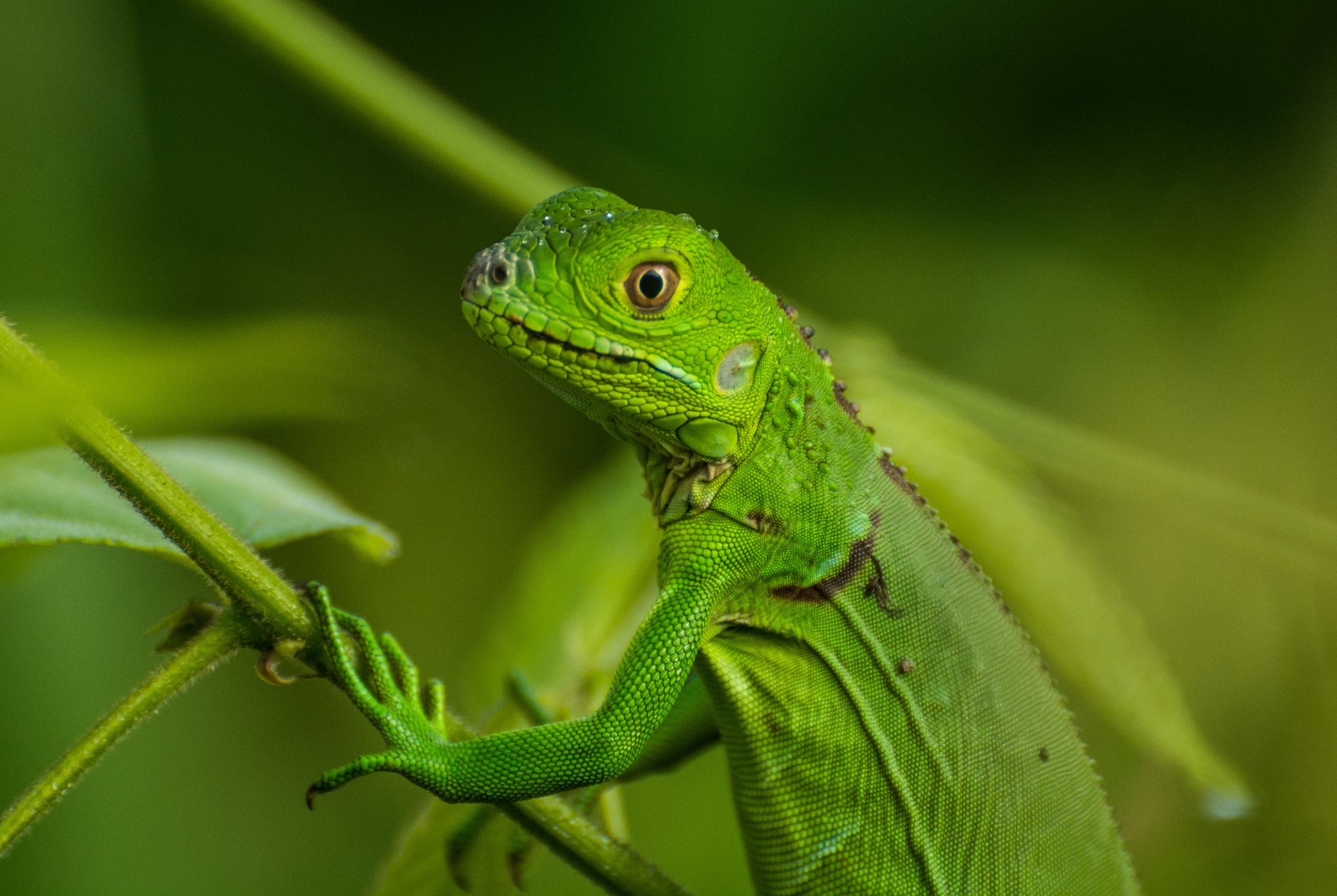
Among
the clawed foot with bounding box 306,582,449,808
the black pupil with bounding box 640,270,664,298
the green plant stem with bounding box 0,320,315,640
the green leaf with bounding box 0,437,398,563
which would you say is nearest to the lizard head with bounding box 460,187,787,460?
the black pupil with bounding box 640,270,664,298

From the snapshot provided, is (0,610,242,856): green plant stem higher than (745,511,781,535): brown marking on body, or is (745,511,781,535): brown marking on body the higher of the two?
(745,511,781,535): brown marking on body

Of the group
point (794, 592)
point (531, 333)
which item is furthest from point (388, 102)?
point (794, 592)

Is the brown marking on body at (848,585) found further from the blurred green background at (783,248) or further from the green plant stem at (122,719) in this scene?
the blurred green background at (783,248)

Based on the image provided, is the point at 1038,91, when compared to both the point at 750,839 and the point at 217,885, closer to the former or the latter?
the point at 750,839

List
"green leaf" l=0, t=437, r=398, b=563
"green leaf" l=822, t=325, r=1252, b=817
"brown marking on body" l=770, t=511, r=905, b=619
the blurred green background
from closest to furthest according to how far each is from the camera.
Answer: "green leaf" l=0, t=437, r=398, b=563
"brown marking on body" l=770, t=511, r=905, b=619
"green leaf" l=822, t=325, r=1252, b=817
the blurred green background

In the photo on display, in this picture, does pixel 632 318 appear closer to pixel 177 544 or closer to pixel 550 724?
pixel 550 724

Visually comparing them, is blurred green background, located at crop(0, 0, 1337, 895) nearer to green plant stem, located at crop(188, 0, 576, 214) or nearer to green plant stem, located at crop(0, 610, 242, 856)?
green plant stem, located at crop(188, 0, 576, 214)
